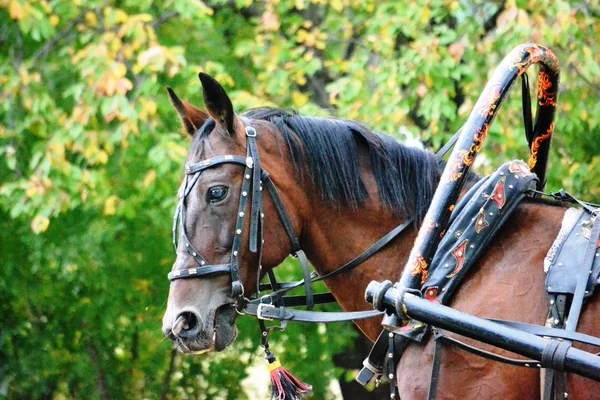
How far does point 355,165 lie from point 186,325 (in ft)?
2.82

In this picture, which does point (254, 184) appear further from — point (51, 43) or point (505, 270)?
point (51, 43)

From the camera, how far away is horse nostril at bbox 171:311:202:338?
2947 mm

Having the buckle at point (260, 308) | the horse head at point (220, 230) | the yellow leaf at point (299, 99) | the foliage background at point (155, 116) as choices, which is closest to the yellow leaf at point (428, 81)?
the foliage background at point (155, 116)

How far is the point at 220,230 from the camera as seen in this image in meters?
3.01

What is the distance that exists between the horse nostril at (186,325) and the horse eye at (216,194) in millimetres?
404

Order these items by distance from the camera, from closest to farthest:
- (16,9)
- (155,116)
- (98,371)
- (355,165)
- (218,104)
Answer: (218,104) < (355,165) < (16,9) < (155,116) < (98,371)

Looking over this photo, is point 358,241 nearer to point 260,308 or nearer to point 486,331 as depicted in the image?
point 260,308

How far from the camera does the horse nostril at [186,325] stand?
295cm

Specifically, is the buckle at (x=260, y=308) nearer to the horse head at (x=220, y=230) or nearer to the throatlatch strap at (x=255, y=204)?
the horse head at (x=220, y=230)

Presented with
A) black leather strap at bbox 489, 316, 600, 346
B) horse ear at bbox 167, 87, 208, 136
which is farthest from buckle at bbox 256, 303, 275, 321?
black leather strap at bbox 489, 316, 600, 346

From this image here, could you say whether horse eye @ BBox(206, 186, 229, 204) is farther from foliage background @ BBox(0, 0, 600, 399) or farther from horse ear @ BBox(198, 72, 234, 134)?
foliage background @ BBox(0, 0, 600, 399)

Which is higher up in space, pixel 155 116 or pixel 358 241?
pixel 358 241

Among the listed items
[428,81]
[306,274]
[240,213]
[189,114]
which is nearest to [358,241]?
[306,274]

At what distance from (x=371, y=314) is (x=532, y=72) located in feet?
12.0
